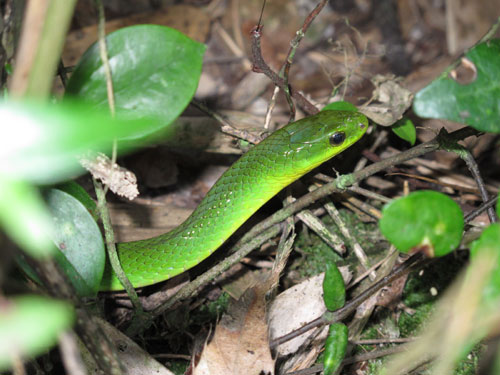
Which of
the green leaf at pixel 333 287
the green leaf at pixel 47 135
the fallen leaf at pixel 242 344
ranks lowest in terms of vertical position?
the fallen leaf at pixel 242 344

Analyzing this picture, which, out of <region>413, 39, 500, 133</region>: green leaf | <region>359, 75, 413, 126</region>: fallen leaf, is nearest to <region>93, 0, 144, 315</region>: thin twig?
<region>413, 39, 500, 133</region>: green leaf

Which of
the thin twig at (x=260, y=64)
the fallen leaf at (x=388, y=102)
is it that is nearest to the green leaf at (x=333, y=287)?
the thin twig at (x=260, y=64)

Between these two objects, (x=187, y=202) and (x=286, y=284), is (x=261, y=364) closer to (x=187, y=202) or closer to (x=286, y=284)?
(x=286, y=284)

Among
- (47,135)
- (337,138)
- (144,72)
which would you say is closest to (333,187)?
(337,138)

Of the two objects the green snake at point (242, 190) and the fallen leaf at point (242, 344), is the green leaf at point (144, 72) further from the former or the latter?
the green snake at point (242, 190)

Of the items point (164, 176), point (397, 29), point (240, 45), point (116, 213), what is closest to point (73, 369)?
point (116, 213)

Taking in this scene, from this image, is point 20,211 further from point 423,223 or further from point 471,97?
point 471,97
